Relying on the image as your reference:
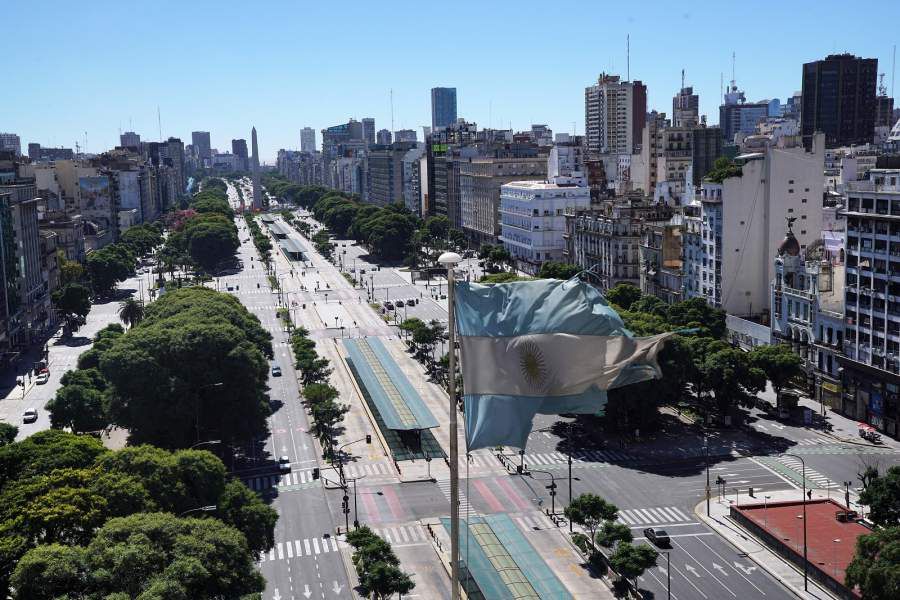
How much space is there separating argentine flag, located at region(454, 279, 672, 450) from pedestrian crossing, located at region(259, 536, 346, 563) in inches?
1737

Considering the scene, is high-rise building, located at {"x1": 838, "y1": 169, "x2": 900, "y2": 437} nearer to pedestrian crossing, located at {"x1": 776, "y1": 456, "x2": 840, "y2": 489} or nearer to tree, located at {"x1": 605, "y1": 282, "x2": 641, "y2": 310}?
pedestrian crossing, located at {"x1": 776, "y1": 456, "x2": 840, "y2": 489}

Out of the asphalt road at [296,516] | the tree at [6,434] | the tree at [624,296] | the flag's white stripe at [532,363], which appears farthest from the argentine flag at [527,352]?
the tree at [624,296]

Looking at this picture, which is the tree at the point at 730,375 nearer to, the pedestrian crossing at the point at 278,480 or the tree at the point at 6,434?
the pedestrian crossing at the point at 278,480

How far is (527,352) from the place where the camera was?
25891 millimetres

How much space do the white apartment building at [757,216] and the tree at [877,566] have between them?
225ft

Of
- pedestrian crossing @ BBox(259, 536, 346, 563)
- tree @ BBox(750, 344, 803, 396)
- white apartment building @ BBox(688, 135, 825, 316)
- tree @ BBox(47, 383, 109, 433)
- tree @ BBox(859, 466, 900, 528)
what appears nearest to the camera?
tree @ BBox(859, 466, 900, 528)

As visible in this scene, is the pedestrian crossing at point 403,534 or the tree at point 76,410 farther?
the tree at point 76,410

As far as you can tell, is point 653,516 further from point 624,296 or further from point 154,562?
point 624,296

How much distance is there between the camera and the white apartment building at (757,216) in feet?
386

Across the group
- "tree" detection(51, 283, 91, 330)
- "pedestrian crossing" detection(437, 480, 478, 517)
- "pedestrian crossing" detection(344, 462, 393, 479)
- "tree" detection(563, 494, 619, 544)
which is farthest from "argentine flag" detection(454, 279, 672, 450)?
"tree" detection(51, 283, 91, 330)

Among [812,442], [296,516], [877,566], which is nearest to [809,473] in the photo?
[812,442]

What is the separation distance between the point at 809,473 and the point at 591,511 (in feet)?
79.4

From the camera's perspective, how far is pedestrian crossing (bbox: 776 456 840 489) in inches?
2965

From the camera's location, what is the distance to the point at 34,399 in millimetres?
108250
